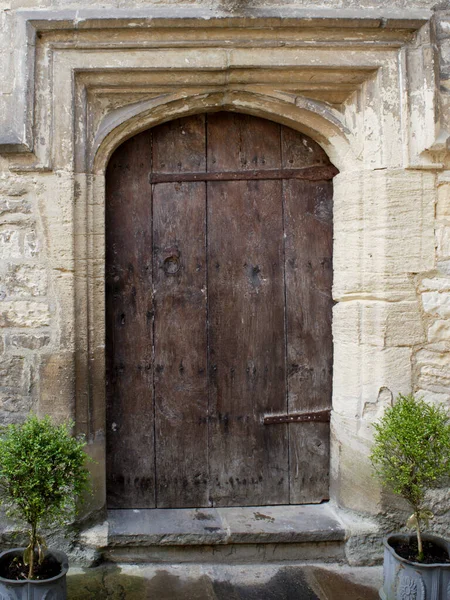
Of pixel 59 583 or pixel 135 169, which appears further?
pixel 135 169

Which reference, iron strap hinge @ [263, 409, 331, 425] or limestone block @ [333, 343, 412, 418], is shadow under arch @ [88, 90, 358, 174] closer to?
limestone block @ [333, 343, 412, 418]

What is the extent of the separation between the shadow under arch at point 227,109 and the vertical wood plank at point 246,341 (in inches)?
14.2

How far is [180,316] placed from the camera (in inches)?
122

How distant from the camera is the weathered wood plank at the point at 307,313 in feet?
10.3

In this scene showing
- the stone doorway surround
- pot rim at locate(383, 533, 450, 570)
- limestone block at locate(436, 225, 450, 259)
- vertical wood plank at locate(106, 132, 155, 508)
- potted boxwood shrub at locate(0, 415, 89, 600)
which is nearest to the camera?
potted boxwood shrub at locate(0, 415, 89, 600)

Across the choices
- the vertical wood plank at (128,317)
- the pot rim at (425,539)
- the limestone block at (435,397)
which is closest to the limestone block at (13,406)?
the vertical wood plank at (128,317)

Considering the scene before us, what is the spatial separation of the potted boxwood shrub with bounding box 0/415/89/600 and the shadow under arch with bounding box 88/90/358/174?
52.3 inches

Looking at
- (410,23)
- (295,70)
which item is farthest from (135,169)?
(410,23)

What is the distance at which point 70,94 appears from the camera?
2773mm

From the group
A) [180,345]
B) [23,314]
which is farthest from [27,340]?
[180,345]

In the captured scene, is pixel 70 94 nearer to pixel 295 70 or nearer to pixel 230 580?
pixel 295 70

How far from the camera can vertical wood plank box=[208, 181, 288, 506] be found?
312 cm

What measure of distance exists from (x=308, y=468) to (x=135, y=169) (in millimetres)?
1877

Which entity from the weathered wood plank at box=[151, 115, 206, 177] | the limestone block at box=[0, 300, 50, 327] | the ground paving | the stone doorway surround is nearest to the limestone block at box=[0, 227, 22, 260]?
the stone doorway surround
